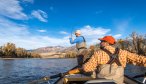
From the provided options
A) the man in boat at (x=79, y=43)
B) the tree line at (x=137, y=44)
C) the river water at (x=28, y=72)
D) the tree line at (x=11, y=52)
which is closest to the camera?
the man in boat at (x=79, y=43)

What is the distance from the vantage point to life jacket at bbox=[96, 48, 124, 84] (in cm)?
775

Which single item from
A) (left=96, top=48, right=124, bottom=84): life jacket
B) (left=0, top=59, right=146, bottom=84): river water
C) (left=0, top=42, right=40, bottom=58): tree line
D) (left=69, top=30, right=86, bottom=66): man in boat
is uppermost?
(left=0, top=42, right=40, bottom=58): tree line

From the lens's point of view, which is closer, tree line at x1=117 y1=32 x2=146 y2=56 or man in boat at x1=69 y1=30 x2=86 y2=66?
man in boat at x1=69 y1=30 x2=86 y2=66

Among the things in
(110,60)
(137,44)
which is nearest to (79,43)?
(110,60)

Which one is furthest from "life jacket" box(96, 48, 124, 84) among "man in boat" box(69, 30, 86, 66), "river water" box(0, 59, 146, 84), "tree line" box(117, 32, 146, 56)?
"tree line" box(117, 32, 146, 56)

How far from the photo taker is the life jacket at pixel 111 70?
25.4 ft

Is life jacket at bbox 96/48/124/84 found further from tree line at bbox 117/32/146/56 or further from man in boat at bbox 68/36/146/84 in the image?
tree line at bbox 117/32/146/56

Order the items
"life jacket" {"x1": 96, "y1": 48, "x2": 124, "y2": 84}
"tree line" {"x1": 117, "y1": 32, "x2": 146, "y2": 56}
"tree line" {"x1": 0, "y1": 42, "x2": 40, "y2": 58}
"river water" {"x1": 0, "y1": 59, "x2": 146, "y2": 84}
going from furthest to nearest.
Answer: "tree line" {"x1": 0, "y1": 42, "x2": 40, "y2": 58}, "tree line" {"x1": 117, "y1": 32, "x2": 146, "y2": 56}, "river water" {"x1": 0, "y1": 59, "x2": 146, "y2": 84}, "life jacket" {"x1": 96, "y1": 48, "x2": 124, "y2": 84}

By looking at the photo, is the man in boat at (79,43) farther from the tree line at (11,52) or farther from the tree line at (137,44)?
the tree line at (11,52)

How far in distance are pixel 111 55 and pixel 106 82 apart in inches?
39.0

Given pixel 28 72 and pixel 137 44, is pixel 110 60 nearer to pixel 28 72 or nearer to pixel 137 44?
pixel 28 72

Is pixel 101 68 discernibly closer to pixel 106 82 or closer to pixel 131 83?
pixel 106 82

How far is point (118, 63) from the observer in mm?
7934

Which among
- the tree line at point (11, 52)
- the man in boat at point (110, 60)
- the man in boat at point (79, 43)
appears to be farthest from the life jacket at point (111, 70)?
the tree line at point (11, 52)
